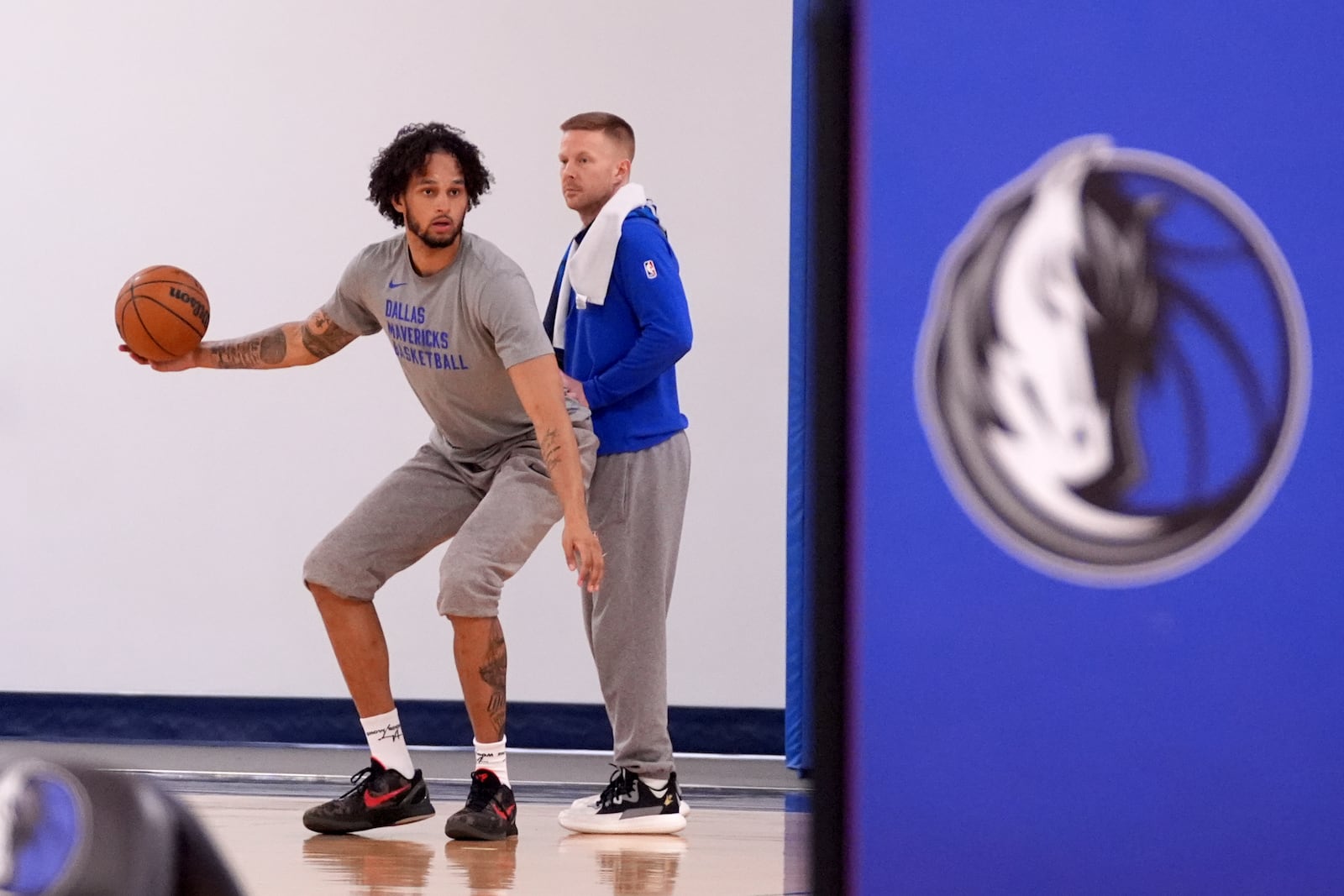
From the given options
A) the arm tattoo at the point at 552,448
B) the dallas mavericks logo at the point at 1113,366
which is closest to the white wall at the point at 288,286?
the arm tattoo at the point at 552,448

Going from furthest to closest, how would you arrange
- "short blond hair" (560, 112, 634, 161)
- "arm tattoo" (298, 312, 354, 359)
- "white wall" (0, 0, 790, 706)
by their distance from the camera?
1. "white wall" (0, 0, 790, 706)
2. "short blond hair" (560, 112, 634, 161)
3. "arm tattoo" (298, 312, 354, 359)

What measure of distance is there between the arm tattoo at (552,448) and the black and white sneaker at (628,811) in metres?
0.78

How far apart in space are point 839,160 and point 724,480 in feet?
14.2

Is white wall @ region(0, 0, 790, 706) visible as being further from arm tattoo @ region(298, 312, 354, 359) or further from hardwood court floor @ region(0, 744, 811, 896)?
arm tattoo @ region(298, 312, 354, 359)

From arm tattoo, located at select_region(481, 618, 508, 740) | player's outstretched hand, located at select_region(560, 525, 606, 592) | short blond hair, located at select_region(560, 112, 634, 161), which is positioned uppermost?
short blond hair, located at select_region(560, 112, 634, 161)

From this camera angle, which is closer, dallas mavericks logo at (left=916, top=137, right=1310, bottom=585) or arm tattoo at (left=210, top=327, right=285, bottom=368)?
dallas mavericks logo at (left=916, top=137, right=1310, bottom=585)

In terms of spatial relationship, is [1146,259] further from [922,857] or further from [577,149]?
[577,149]

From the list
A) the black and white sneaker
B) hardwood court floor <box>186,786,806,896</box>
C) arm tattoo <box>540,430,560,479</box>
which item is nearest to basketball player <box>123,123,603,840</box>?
arm tattoo <box>540,430,560,479</box>

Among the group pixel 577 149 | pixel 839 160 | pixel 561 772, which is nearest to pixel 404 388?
pixel 561 772

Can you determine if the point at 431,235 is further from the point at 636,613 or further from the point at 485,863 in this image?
the point at 485,863

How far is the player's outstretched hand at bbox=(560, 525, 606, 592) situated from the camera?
2.94 metres

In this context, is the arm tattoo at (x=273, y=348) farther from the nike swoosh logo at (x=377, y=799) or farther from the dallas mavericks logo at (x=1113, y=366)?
the dallas mavericks logo at (x=1113, y=366)

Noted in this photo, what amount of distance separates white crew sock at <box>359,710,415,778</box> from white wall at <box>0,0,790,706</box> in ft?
6.70

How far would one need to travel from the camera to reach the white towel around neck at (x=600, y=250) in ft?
11.3
